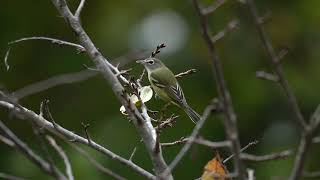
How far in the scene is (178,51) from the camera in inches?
344

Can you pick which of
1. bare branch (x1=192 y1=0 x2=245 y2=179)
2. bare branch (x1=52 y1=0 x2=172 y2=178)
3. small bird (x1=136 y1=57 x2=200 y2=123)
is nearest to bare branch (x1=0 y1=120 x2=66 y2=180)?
bare branch (x1=192 y1=0 x2=245 y2=179)

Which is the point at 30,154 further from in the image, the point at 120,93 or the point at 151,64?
the point at 151,64

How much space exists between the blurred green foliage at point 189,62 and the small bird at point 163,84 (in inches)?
97.3

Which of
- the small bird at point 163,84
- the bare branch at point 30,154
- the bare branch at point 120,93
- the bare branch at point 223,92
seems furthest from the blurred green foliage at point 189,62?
the bare branch at point 223,92

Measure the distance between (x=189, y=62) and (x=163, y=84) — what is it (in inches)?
122

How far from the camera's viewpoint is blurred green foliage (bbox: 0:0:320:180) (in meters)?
8.59

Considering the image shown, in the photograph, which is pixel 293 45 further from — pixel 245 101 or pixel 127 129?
pixel 127 129

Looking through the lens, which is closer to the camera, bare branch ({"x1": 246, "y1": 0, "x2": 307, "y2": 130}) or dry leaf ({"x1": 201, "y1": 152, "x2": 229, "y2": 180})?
bare branch ({"x1": 246, "y1": 0, "x2": 307, "y2": 130})

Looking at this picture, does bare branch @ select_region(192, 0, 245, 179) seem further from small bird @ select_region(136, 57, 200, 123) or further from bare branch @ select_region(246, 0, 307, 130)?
small bird @ select_region(136, 57, 200, 123)

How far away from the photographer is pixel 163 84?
556 cm

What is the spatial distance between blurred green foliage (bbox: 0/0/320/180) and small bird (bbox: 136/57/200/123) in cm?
247

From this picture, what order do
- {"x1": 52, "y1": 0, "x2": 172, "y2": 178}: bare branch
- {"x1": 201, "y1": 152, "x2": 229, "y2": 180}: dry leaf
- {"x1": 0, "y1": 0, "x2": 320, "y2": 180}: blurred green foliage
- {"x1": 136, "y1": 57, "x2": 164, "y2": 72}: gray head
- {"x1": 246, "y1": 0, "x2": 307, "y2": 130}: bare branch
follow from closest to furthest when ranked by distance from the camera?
{"x1": 246, "y1": 0, "x2": 307, "y2": 130}: bare branch < {"x1": 201, "y1": 152, "x2": 229, "y2": 180}: dry leaf < {"x1": 52, "y1": 0, "x2": 172, "y2": 178}: bare branch < {"x1": 136, "y1": 57, "x2": 164, "y2": 72}: gray head < {"x1": 0, "y1": 0, "x2": 320, "y2": 180}: blurred green foliage

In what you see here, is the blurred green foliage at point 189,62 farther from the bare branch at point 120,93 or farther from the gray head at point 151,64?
the bare branch at point 120,93

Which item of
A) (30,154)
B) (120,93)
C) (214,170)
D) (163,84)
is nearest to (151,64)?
(163,84)
